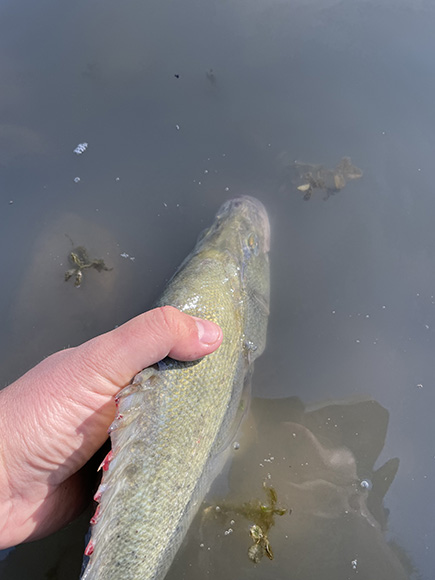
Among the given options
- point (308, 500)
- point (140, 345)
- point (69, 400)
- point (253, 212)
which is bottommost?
point (308, 500)

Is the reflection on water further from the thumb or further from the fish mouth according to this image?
the fish mouth

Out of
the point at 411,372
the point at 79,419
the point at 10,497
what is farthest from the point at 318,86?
the point at 10,497

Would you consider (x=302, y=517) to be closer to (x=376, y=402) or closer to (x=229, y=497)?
(x=229, y=497)

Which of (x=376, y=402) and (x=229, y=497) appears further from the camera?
(x=376, y=402)

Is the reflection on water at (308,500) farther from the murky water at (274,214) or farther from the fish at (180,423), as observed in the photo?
the fish at (180,423)

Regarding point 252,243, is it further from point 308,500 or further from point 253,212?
point 308,500

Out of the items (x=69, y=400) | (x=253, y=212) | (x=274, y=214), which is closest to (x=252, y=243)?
(x=253, y=212)

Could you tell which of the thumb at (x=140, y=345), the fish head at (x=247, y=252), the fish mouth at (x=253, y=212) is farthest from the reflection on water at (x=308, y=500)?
the fish mouth at (x=253, y=212)
